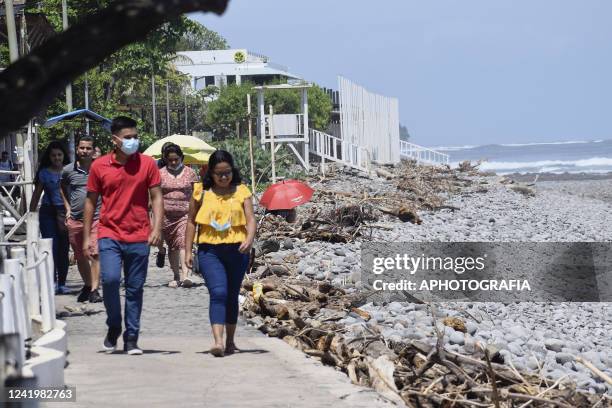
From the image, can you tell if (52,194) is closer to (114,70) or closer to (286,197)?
(286,197)

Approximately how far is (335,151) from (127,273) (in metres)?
35.4

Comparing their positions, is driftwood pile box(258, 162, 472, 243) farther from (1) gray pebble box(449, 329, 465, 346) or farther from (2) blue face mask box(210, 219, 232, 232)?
(2) blue face mask box(210, 219, 232, 232)

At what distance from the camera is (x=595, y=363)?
1152 cm

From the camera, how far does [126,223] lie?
29.0 feet

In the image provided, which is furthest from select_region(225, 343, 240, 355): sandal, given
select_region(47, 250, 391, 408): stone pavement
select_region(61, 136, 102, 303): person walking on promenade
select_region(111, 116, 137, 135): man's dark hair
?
select_region(61, 136, 102, 303): person walking on promenade

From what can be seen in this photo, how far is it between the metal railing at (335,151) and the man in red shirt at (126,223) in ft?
113

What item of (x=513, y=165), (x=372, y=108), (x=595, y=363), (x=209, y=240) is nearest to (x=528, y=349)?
(x=595, y=363)

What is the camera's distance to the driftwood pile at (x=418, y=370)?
8203 mm

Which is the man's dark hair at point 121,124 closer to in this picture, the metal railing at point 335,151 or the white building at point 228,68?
the metal railing at point 335,151

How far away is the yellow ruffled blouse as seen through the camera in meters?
9.00

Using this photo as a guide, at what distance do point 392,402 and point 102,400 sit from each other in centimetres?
173

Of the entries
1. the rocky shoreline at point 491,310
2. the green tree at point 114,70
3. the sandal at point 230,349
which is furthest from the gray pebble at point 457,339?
the green tree at point 114,70

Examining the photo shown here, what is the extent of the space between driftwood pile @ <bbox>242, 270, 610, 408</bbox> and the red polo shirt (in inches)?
69.1

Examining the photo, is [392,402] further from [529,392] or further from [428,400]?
[529,392]
